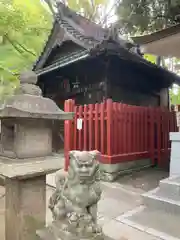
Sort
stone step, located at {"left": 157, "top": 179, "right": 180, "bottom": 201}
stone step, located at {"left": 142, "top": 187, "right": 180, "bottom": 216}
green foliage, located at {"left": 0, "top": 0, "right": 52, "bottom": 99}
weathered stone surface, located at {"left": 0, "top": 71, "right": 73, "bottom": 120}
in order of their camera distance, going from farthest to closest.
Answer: green foliage, located at {"left": 0, "top": 0, "right": 52, "bottom": 99} → stone step, located at {"left": 157, "top": 179, "right": 180, "bottom": 201} → stone step, located at {"left": 142, "top": 187, "right": 180, "bottom": 216} → weathered stone surface, located at {"left": 0, "top": 71, "right": 73, "bottom": 120}

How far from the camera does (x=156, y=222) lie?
3.36 metres

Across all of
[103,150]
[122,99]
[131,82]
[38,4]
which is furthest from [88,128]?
[38,4]

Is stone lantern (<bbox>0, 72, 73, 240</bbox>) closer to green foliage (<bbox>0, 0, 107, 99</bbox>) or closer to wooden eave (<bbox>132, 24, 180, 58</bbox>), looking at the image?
green foliage (<bbox>0, 0, 107, 99</bbox>)

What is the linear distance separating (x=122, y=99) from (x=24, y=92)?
568 cm

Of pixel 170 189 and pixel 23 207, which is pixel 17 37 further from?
pixel 170 189

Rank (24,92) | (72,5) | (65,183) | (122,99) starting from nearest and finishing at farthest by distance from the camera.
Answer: (65,183), (24,92), (122,99), (72,5)

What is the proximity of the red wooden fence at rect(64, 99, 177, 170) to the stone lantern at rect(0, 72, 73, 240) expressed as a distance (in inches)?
133

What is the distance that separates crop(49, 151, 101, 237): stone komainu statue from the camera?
81.8 inches

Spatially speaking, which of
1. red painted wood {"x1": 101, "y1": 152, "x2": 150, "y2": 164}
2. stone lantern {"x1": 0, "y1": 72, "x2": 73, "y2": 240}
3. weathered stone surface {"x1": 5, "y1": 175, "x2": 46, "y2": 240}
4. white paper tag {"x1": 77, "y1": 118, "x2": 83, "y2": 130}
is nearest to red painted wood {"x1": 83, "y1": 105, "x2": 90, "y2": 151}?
white paper tag {"x1": 77, "y1": 118, "x2": 83, "y2": 130}

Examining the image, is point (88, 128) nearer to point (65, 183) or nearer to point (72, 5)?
point (65, 183)

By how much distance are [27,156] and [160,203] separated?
2576 millimetres

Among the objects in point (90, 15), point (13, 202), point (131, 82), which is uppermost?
point (90, 15)

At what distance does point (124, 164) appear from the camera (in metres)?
6.21

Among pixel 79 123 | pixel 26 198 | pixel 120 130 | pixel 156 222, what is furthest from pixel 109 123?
pixel 26 198
